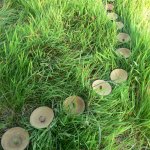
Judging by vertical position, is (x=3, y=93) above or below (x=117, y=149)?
above

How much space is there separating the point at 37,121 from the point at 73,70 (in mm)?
352

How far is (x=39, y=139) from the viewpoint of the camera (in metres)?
1.18

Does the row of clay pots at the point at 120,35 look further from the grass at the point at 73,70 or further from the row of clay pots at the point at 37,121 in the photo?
the row of clay pots at the point at 37,121

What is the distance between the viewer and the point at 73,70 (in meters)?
1.43

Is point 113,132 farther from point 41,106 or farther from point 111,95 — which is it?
point 41,106

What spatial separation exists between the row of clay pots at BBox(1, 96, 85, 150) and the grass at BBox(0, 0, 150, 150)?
31 millimetres

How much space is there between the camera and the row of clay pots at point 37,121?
1148 millimetres

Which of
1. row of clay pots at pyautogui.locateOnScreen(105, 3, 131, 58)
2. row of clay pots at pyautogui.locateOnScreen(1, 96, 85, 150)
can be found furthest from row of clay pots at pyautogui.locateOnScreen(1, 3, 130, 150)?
row of clay pots at pyautogui.locateOnScreen(105, 3, 131, 58)

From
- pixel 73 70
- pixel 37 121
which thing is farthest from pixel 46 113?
pixel 73 70

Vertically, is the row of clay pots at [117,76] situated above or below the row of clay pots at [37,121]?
above

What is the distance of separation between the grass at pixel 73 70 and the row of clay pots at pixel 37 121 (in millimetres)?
31

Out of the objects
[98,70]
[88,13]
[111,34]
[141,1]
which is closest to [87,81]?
[98,70]

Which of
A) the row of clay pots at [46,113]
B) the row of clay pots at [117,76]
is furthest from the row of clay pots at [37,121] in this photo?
the row of clay pots at [117,76]

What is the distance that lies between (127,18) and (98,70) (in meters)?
0.49
